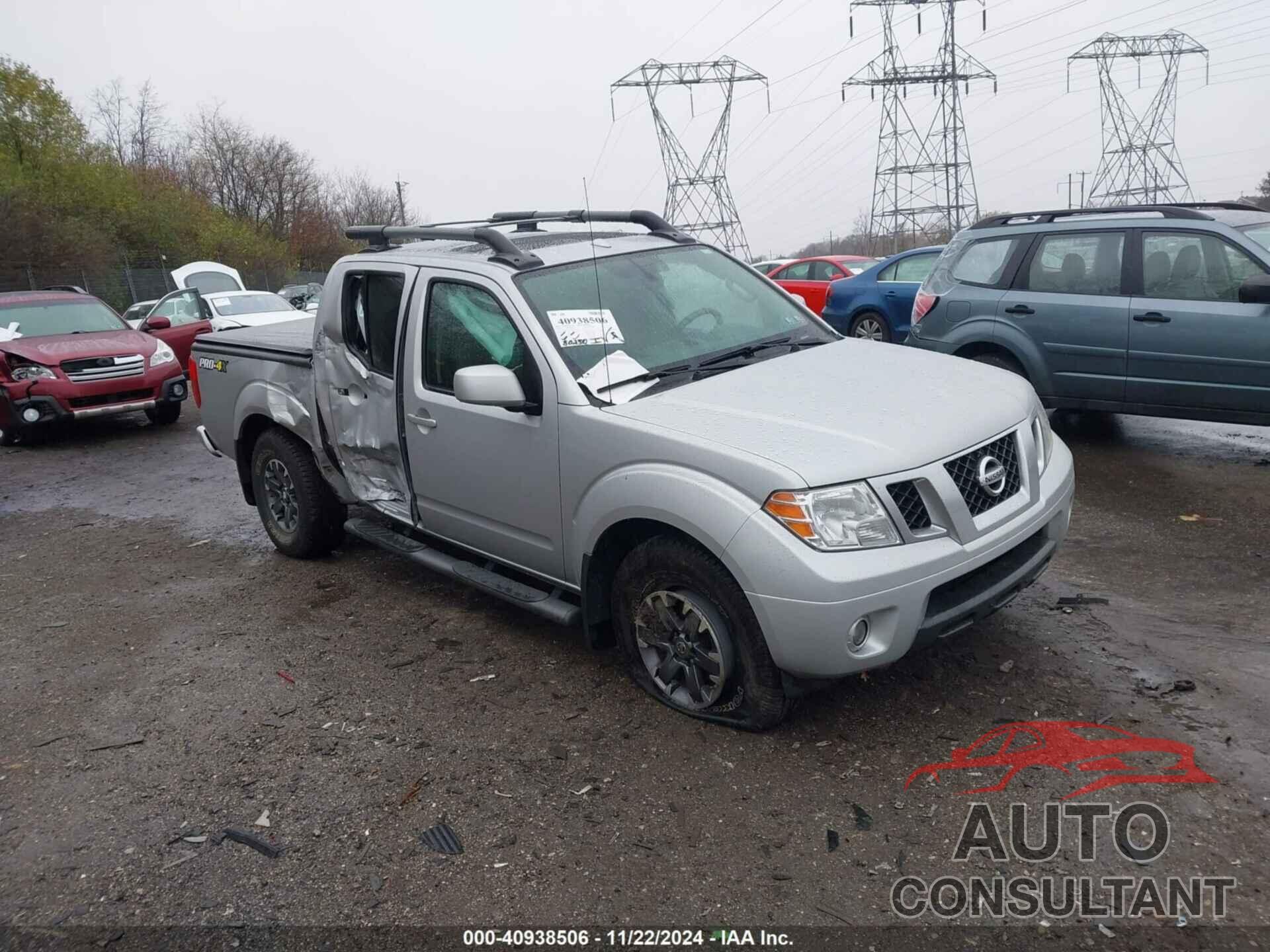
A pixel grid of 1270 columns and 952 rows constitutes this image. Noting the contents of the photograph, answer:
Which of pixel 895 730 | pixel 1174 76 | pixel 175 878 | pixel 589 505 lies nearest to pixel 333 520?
pixel 589 505

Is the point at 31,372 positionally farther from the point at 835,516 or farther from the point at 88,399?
the point at 835,516

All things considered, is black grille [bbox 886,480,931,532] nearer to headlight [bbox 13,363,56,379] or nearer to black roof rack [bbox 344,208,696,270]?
black roof rack [bbox 344,208,696,270]

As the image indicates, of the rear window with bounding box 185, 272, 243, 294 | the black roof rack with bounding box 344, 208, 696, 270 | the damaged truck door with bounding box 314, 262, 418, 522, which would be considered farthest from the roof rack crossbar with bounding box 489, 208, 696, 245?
the rear window with bounding box 185, 272, 243, 294

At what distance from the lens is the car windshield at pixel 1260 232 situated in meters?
6.68

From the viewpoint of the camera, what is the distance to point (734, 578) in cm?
328

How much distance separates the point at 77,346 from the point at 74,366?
0.94 ft

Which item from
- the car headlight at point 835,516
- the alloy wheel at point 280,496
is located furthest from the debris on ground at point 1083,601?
the alloy wheel at point 280,496

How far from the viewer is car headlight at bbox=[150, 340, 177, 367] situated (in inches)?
439

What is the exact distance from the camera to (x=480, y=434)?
13.9 ft

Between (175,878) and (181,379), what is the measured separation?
9.53 metres

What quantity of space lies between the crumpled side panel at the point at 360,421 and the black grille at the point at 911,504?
101 inches

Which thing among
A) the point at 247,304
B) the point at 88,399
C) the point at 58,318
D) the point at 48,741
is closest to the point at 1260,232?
the point at 48,741

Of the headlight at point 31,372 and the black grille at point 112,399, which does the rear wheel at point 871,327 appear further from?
the headlight at point 31,372

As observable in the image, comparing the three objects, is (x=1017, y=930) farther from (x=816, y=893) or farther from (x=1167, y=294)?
(x=1167, y=294)
